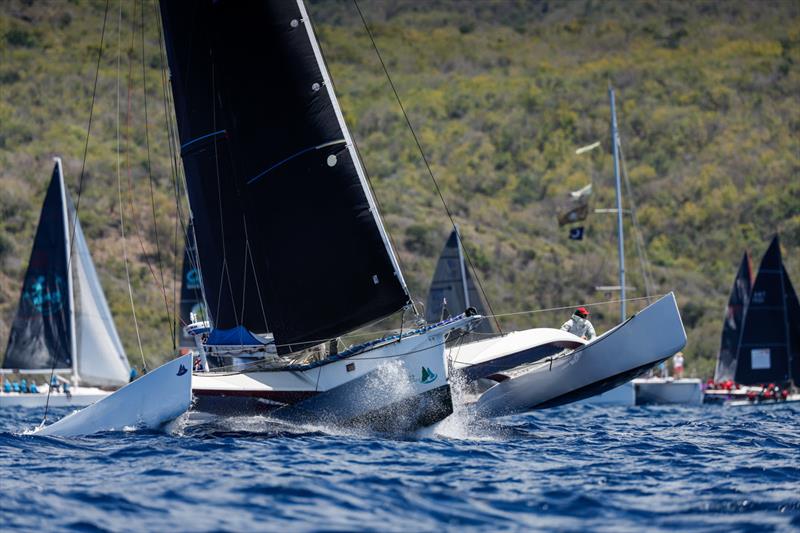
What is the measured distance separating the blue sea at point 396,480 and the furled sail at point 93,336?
1660 centimetres

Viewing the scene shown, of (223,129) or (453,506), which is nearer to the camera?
(453,506)

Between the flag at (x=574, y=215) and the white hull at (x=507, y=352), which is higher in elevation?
the flag at (x=574, y=215)

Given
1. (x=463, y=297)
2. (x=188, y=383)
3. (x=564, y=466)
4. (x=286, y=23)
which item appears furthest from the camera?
(x=463, y=297)

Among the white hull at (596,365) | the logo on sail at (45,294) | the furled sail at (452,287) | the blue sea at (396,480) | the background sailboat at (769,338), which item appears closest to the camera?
the blue sea at (396,480)

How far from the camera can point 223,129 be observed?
17.6 metres

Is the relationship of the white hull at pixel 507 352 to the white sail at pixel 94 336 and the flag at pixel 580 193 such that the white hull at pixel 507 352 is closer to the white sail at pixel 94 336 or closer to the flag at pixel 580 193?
the white sail at pixel 94 336

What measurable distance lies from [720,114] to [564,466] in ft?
189

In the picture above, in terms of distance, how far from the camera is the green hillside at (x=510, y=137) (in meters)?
49.8

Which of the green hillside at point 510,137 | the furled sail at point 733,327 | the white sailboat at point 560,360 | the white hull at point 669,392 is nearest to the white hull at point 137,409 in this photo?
the white sailboat at point 560,360

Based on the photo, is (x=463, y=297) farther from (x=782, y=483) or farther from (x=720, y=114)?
(x=720, y=114)

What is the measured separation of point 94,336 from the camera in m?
32.9

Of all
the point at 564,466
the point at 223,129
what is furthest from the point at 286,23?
the point at 564,466

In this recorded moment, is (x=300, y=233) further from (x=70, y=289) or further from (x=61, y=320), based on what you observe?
(x=61, y=320)

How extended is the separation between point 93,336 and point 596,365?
1850cm
